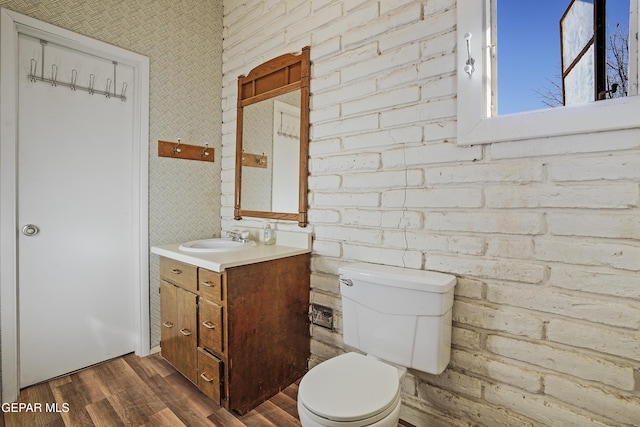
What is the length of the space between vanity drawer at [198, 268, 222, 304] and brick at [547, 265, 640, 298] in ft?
4.76

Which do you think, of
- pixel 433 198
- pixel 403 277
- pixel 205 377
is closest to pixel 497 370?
pixel 403 277

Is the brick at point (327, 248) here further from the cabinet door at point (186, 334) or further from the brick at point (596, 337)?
the brick at point (596, 337)

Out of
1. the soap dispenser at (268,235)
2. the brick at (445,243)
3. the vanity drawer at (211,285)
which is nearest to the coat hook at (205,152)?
the soap dispenser at (268,235)

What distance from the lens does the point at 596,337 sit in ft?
3.58

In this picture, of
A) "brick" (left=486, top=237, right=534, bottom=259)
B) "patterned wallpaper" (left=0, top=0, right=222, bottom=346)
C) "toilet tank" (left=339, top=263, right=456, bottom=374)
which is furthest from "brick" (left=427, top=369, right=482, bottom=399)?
"patterned wallpaper" (left=0, top=0, right=222, bottom=346)

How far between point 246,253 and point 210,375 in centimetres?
66

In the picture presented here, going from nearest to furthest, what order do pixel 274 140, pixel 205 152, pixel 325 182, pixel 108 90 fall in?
pixel 325 182, pixel 108 90, pixel 274 140, pixel 205 152

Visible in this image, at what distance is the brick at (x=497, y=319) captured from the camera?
121 cm

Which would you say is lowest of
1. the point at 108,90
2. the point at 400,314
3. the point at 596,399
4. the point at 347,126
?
the point at 596,399

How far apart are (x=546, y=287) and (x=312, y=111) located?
4.98ft

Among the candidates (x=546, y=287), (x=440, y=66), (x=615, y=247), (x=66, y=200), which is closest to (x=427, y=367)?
(x=546, y=287)

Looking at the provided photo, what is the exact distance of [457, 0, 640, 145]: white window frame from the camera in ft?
3.46

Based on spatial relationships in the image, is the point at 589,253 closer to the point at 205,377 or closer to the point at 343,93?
the point at 343,93

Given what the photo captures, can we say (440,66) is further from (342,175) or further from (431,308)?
(431,308)
